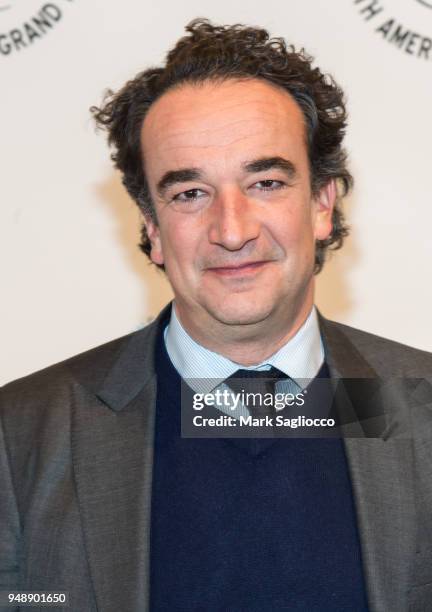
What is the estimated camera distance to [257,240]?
1761mm

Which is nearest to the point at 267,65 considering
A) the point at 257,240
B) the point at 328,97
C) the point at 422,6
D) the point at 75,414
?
the point at 328,97

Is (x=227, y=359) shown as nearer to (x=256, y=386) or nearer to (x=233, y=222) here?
(x=256, y=386)

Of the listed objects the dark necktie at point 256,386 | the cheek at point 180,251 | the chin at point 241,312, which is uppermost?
the cheek at point 180,251

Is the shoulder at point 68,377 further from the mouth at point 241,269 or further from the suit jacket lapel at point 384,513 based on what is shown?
the suit jacket lapel at point 384,513

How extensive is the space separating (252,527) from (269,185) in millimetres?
573

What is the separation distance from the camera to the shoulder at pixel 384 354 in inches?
76.2

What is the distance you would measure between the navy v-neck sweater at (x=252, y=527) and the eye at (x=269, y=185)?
1.40 feet

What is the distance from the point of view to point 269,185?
180 cm

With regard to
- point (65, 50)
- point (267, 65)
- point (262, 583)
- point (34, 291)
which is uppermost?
point (65, 50)

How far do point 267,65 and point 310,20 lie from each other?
1.54 ft

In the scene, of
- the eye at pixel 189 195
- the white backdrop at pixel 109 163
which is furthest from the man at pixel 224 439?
the white backdrop at pixel 109 163

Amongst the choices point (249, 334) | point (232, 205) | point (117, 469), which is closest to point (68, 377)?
point (117, 469)

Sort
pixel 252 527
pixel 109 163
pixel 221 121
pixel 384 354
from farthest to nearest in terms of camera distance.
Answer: pixel 109 163 → pixel 384 354 → pixel 221 121 → pixel 252 527

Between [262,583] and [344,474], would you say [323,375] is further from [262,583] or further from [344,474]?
[262,583]
